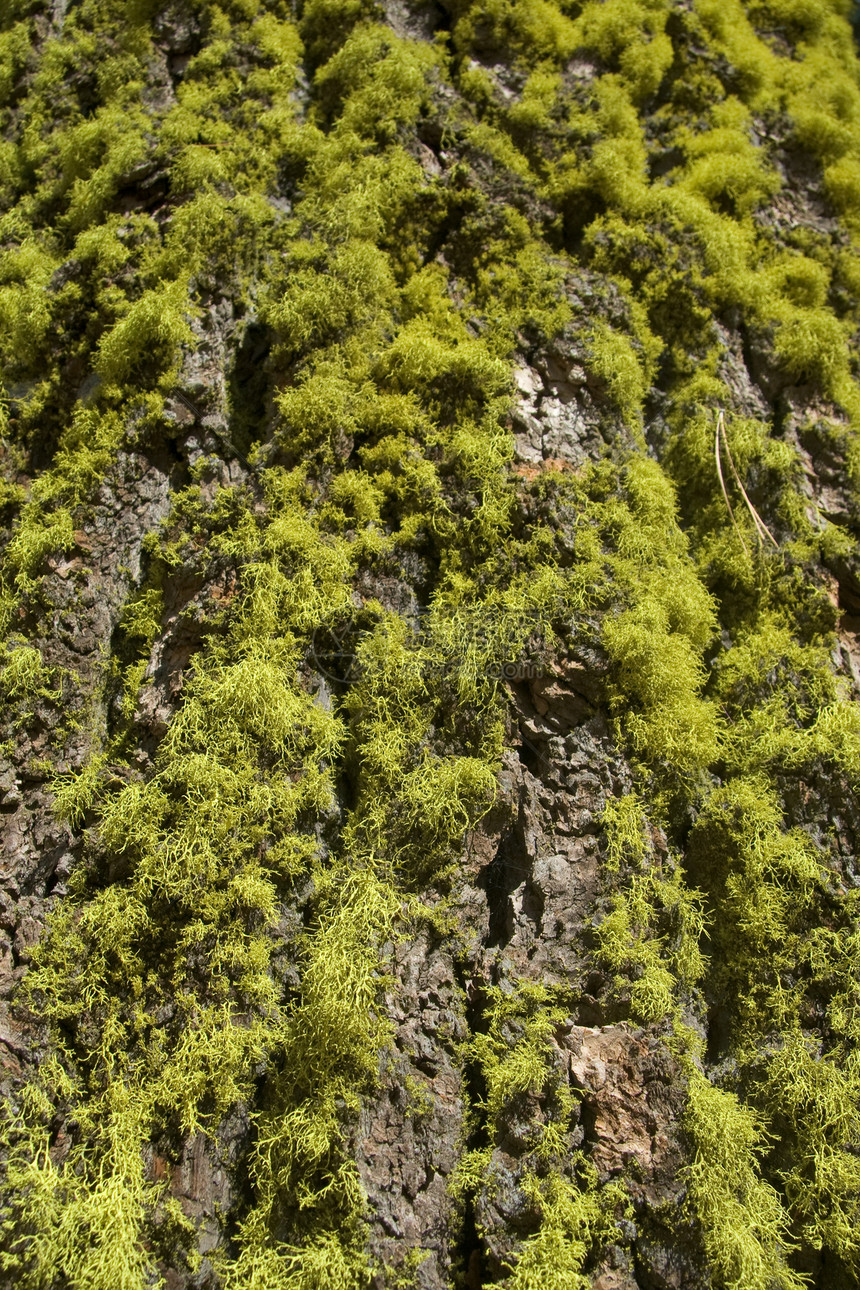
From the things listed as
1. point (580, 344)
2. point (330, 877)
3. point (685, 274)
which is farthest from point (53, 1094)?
point (685, 274)

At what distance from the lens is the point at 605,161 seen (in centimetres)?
372

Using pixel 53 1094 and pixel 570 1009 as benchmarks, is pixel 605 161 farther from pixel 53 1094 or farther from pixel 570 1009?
pixel 53 1094

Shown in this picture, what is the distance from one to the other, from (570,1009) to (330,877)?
0.90 metres

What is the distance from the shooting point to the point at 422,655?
9.44ft

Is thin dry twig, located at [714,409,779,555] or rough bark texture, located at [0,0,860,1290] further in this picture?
thin dry twig, located at [714,409,779,555]

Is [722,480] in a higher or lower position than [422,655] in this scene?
higher

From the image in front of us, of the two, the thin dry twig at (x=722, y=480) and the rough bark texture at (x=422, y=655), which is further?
the thin dry twig at (x=722, y=480)

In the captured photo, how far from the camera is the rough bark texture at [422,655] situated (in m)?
2.37

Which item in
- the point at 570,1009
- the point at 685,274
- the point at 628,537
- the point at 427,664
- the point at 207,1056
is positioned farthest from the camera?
the point at 685,274

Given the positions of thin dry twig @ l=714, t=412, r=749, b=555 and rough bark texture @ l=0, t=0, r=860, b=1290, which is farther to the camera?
thin dry twig @ l=714, t=412, r=749, b=555

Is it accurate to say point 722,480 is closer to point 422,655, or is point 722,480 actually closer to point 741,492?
point 741,492

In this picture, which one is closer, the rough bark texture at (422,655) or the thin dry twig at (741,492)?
the rough bark texture at (422,655)

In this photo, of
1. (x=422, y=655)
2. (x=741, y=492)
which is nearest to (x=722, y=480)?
(x=741, y=492)

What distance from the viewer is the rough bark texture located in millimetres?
2373
